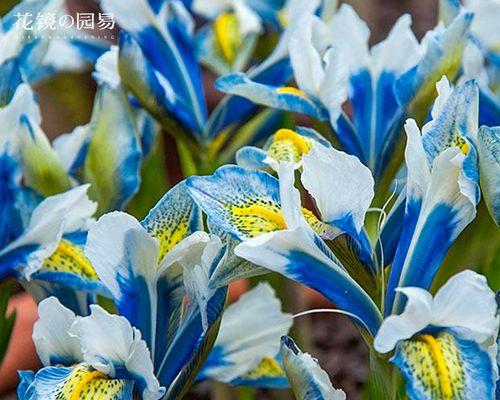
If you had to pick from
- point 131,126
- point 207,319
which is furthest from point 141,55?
point 207,319

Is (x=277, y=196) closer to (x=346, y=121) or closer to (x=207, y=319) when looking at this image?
(x=207, y=319)

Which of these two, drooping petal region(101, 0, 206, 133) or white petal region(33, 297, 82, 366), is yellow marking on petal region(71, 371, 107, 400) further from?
drooping petal region(101, 0, 206, 133)

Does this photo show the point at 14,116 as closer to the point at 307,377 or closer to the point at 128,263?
the point at 128,263

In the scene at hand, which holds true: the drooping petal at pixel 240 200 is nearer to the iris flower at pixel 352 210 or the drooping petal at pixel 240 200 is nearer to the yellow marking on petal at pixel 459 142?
the iris flower at pixel 352 210

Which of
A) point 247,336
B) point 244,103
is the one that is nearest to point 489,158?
point 247,336

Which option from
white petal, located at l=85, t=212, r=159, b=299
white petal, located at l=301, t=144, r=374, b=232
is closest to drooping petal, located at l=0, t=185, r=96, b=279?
white petal, located at l=85, t=212, r=159, b=299

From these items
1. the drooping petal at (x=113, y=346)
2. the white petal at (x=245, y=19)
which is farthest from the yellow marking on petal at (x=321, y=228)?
the white petal at (x=245, y=19)
